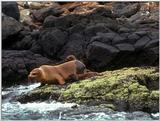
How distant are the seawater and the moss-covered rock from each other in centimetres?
16

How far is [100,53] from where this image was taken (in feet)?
28.4

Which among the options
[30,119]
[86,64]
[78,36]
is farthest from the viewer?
[78,36]

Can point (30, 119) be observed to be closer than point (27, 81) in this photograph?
Yes

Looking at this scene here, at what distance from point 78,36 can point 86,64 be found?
205cm

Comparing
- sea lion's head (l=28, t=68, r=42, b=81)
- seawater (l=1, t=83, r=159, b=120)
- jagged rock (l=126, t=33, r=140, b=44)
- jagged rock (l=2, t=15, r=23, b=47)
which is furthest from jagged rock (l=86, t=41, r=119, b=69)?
seawater (l=1, t=83, r=159, b=120)

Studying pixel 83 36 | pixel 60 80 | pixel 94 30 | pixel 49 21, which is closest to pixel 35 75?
pixel 60 80

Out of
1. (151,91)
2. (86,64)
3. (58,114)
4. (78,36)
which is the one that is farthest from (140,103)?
(78,36)

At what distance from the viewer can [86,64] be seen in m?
7.75

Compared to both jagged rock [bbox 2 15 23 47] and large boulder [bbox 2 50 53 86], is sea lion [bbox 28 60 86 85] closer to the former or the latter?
large boulder [bbox 2 50 53 86]

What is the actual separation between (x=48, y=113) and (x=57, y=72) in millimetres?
1333

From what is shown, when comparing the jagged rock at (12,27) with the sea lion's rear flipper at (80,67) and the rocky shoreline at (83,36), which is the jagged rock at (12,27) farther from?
the sea lion's rear flipper at (80,67)

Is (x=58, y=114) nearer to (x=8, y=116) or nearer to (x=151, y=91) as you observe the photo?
(x=8, y=116)

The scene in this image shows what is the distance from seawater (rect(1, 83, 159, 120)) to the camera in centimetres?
562

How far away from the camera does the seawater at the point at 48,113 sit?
5.62 m
